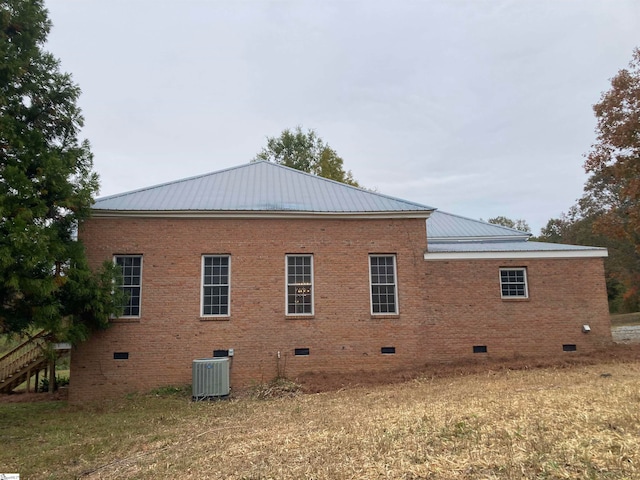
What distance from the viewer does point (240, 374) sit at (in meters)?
14.8

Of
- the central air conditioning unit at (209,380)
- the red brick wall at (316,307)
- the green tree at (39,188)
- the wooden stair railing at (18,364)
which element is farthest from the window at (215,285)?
the wooden stair railing at (18,364)

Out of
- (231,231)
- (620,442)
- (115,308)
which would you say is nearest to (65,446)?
(115,308)

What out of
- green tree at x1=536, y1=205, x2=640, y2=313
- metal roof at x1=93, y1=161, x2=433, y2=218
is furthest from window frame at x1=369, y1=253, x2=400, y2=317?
green tree at x1=536, y1=205, x2=640, y2=313

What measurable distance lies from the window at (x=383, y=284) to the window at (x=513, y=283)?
3840 mm

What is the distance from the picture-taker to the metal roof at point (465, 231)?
19703 mm

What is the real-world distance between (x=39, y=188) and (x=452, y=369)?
12.7 metres

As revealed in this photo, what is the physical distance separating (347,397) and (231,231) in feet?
22.1

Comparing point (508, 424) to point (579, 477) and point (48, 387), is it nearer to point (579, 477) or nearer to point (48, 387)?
point (579, 477)

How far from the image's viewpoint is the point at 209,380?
1325 cm

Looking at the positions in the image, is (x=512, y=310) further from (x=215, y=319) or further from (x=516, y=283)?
(x=215, y=319)

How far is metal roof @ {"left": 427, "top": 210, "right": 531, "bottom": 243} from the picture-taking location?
1970 cm

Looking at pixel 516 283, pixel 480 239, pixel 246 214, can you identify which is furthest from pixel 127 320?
pixel 480 239

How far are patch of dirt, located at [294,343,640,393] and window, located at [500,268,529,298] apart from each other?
2.23 metres

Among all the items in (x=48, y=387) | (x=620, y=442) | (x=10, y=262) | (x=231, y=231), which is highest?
(x=231, y=231)
